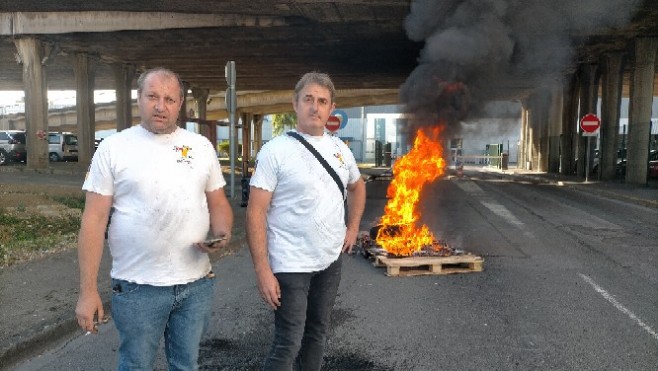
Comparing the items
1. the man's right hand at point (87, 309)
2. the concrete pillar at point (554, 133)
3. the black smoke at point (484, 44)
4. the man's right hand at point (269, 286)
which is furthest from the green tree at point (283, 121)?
the man's right hand at point (87, 309)

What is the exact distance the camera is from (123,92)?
32.7 meters

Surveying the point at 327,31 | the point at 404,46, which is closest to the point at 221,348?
the point at 327,31

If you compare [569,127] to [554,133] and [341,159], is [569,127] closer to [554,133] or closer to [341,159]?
[554,133]

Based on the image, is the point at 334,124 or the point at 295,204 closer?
the point at 295,204

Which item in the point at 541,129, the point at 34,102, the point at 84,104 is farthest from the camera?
the point at 541,129

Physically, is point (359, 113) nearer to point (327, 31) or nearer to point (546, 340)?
point (327, 31)

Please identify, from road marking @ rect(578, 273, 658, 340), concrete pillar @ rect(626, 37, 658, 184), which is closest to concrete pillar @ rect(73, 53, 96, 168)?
concrete pillar @ rect(626, 37, 658, 184)

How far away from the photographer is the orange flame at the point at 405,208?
23.8 ft

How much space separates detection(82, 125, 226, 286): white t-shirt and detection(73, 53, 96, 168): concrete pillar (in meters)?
28.9

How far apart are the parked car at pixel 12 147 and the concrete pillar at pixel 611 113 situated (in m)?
31.2

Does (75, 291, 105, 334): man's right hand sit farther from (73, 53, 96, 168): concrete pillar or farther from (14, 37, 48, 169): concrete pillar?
(73, 53, 96, 168): concrete pillar

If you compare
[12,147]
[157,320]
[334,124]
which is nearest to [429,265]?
[157,320]

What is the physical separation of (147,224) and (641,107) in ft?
80.3

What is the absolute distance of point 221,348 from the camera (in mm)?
4152
